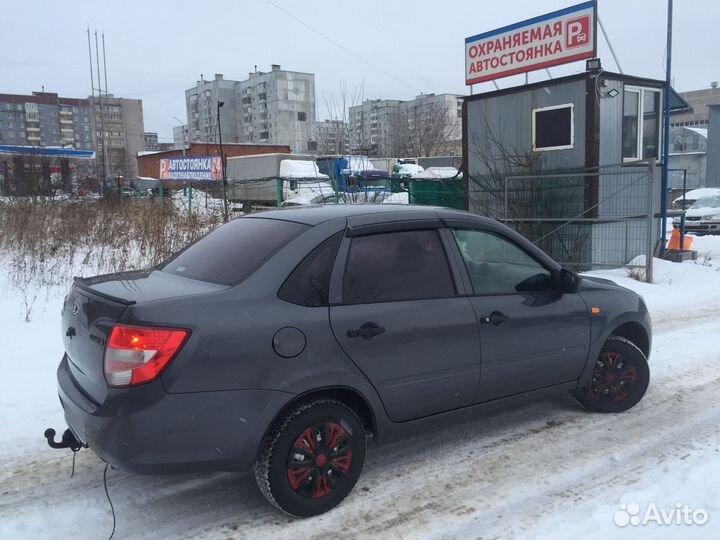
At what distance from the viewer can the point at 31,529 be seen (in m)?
3.29

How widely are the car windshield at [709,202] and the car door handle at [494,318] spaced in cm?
2154

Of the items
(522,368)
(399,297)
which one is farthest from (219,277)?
(522,368)

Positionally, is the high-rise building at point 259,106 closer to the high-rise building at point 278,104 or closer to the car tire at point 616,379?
the high-rise building at point 278,104

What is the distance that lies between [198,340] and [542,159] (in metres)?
11.3

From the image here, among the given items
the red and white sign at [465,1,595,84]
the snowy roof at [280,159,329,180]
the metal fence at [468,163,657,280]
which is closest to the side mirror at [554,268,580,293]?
the metal fence at [468,163,657,280]

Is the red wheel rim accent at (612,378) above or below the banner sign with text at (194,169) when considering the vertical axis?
below

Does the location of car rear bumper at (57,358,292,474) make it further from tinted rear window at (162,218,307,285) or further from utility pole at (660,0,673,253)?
utility pole at (660,0,673,253)

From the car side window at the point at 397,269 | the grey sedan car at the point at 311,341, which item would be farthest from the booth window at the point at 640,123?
the car side window at the point at 397,269

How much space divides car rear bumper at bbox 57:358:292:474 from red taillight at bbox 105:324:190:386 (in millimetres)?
59

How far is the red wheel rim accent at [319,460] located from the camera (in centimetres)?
335

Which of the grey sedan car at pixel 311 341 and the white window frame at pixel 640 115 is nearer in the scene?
the grey sedan car at pixel 311 341

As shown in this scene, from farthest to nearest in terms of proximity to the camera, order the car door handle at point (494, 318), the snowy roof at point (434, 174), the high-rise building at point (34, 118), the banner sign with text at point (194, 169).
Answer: the high-rise building at point (34, 118) → the banner sign with text at point (194, 169) → the snowy roof at point (434, 174) → the car door handle at point (494, 318)

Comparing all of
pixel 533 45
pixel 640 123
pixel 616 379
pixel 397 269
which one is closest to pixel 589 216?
pixel 640 123

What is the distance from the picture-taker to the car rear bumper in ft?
9.71
